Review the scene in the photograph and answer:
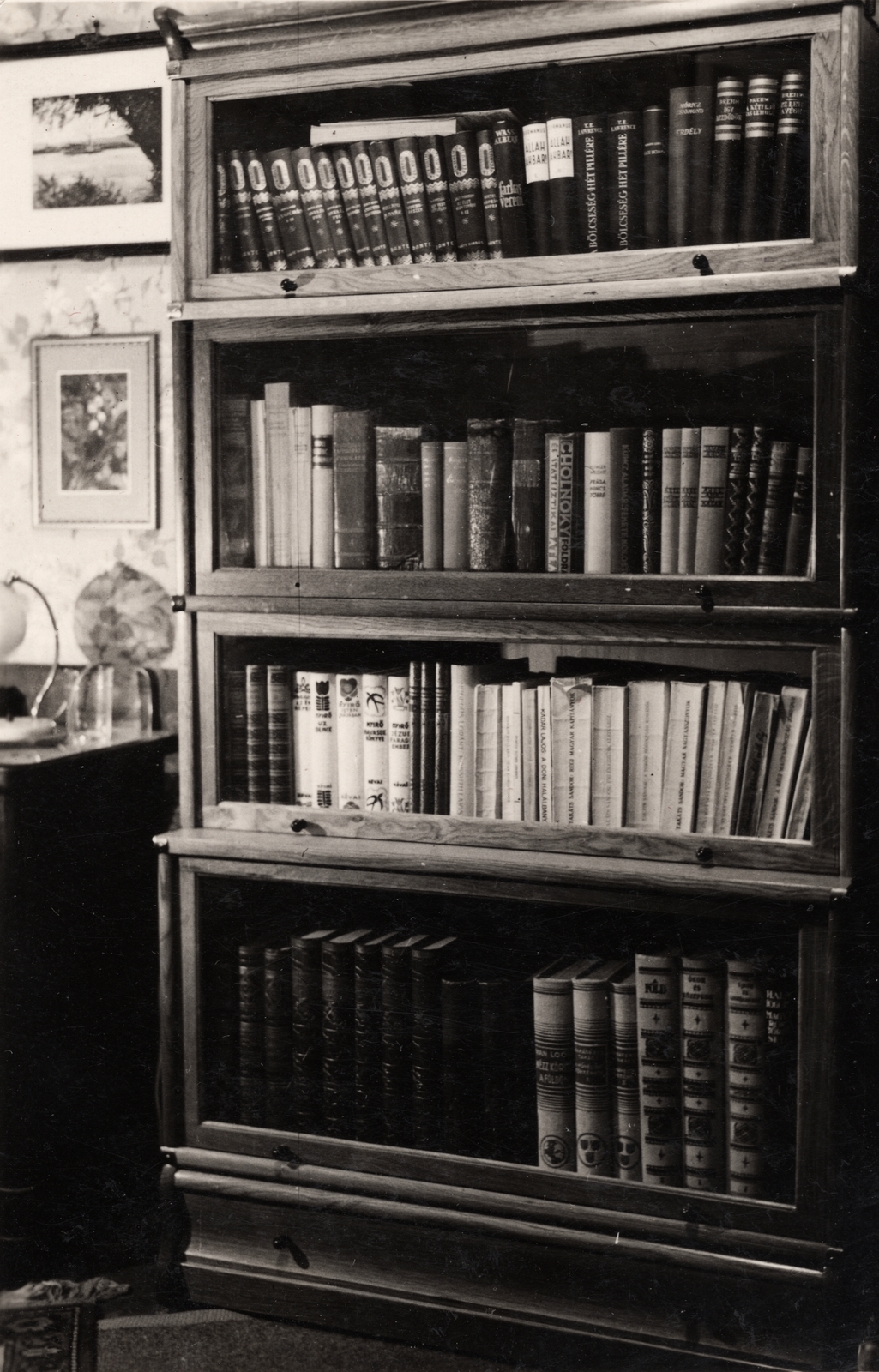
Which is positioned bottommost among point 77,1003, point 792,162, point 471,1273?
point 471,1273

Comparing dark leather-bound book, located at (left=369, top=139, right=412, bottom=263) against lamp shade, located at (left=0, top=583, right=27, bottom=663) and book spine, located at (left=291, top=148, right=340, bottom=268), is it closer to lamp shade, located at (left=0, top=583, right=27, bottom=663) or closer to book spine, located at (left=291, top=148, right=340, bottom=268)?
book spine, located at (left=291, top=148, right=340, bottom=268)

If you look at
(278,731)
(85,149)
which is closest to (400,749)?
(278,731)

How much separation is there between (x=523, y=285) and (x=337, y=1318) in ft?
5.00

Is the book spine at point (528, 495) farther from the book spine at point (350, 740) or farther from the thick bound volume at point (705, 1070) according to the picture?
the thick bound volume at point (705, 1070)

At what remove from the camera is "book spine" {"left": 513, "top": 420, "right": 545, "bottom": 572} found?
6.11 ft

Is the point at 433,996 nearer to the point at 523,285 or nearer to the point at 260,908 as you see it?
the point at 260,908

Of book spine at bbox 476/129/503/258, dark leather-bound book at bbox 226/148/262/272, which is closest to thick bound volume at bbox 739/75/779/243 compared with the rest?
book spine at bbox 476/129/503/258

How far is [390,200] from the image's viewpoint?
1.89 meters

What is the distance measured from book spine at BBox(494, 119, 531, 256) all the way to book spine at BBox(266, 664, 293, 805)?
71 centimetres

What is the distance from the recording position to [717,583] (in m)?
1.74

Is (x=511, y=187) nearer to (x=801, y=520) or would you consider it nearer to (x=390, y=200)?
(x=390, y=200)

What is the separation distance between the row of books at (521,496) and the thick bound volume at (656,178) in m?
0.26

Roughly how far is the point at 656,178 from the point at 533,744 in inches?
31.7

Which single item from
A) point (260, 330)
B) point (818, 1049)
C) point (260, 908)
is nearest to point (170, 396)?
point (260, 330)
